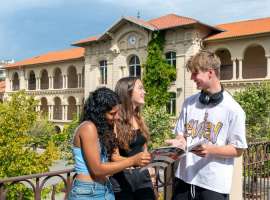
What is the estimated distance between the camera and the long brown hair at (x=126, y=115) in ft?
10.7

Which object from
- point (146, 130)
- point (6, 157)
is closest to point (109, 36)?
point (6, 157)

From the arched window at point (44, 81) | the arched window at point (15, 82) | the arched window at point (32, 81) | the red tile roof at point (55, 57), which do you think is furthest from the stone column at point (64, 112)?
the arched window at point (15, 82)

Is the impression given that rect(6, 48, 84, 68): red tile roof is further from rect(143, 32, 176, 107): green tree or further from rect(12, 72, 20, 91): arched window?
rect(143, 32, 176, 107): green tree

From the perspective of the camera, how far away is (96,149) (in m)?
2.70

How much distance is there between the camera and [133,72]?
3291 cm

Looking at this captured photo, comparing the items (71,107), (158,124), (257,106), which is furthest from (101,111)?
(71,107)

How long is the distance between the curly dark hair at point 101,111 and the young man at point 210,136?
66 cm

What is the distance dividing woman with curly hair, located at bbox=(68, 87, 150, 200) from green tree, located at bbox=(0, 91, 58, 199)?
11.3 meters

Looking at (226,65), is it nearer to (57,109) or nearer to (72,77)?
(72,77)

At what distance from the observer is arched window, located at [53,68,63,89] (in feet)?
143

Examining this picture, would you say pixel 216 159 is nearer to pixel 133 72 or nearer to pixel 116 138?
pixel 116 138

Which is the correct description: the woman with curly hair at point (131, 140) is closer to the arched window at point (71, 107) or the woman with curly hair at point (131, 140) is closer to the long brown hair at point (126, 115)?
the long brown hair at point (126, 115)

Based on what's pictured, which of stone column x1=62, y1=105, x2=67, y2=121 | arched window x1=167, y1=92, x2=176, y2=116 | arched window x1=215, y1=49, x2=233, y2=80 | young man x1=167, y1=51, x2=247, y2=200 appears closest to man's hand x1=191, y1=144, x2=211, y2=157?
young man x1=167, y1=51, x2=247, y2=200

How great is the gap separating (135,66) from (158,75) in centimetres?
350
